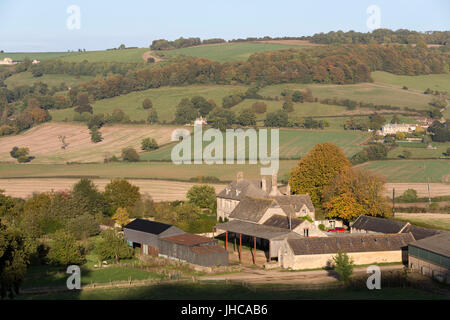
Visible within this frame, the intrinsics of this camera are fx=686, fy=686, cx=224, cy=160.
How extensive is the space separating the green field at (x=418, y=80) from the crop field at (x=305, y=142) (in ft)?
143

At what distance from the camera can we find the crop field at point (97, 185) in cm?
8775

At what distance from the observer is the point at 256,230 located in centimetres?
5931

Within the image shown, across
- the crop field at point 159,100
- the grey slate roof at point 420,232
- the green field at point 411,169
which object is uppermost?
the crop field at point 159,100

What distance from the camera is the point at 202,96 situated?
14600cm

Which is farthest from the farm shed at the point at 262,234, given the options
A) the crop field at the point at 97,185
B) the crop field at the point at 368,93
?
the crop field at the point at 368,93

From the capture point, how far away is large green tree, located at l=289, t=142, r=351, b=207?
75.7m

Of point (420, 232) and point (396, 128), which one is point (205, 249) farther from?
point (396, 128)

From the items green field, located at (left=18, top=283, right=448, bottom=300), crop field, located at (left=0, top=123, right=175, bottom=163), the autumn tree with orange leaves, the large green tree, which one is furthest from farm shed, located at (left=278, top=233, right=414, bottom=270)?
crop field, located at (left=0, top=123, right=175, bottom=163)

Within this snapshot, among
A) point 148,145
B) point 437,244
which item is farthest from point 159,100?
point 437,244

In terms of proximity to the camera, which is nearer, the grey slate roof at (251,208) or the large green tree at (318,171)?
the grey slate roof at (251,208)

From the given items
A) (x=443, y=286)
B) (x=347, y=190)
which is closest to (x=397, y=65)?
(x=347, y=190)

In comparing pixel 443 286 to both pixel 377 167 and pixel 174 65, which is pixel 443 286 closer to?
pixel 377 167

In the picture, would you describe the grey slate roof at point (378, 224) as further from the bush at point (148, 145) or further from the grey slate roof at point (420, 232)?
the bush at point (148, 145)
